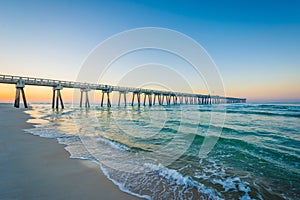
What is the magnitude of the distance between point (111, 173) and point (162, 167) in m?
1.42

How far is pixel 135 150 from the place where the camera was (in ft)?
20.8

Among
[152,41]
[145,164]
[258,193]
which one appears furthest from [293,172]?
[152,41]

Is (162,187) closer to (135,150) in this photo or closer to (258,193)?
(258,193)

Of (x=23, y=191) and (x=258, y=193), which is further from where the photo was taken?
(x=258, y=193)

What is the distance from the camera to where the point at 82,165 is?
441cm

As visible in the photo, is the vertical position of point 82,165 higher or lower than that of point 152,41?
lower

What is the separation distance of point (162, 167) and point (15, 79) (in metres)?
34.1

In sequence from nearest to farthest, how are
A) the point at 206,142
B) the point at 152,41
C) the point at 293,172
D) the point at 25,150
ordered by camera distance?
the point at 293,172 → the point at 25,150 → the point at 206,142 → the point at 152,41

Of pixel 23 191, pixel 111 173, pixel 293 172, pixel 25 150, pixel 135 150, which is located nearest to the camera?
pixel 23 191

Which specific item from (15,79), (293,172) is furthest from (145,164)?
(15,79)

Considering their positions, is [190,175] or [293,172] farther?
[293,172]

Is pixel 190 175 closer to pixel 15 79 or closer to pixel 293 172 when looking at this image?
pixel 293 172

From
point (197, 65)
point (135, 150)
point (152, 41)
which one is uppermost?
point (152, 41)

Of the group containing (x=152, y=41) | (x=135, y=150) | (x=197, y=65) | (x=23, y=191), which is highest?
(x=152, y=41)
